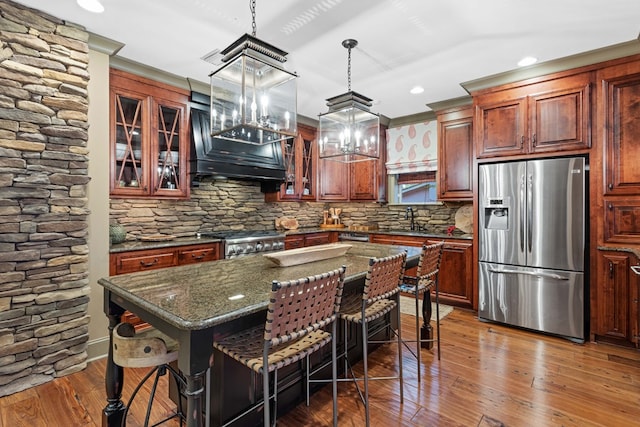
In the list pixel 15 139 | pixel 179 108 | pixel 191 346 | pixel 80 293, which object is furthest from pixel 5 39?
pixel 191 346

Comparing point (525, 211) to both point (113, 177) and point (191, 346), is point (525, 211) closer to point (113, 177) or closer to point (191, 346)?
point (191, 346)

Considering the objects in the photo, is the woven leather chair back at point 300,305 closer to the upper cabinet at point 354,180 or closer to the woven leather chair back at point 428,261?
the woven leather chair back at point 428,261

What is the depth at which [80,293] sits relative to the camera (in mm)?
2553

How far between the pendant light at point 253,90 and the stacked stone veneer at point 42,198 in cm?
142

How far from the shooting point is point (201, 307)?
135cm

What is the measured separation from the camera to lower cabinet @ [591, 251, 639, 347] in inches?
111

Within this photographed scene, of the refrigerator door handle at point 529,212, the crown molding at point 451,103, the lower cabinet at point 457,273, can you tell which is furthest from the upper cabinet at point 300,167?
the refrigerator door handle at point 529,212

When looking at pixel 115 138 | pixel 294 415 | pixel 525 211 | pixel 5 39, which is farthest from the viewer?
pixel 525 211

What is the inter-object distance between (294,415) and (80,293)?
1.96m

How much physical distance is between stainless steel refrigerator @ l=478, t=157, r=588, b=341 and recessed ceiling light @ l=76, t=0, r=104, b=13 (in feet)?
12.4

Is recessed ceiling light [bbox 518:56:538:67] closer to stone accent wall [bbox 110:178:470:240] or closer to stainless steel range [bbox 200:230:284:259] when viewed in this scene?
stone accent wall [bbox 110:178:470:240]

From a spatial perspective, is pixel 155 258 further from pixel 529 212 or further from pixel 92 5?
pixel 529 212

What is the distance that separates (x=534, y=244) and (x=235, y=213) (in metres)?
3.62

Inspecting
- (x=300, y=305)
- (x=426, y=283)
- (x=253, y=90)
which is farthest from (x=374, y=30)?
(x=300, y=305)
